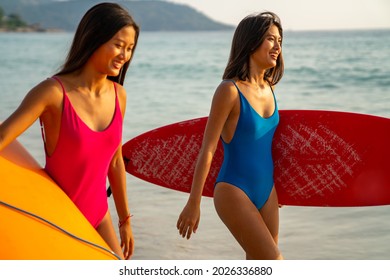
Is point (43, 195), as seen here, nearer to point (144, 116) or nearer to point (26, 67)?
point (144, 116)

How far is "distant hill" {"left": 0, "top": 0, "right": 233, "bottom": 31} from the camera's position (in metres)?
66.7

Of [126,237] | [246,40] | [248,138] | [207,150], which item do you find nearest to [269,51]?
[246,40]

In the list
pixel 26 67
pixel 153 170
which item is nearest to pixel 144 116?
pixel 153 170

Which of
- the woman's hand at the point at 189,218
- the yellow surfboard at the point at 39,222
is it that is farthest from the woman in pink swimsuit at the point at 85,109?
the woman's hand at the point at 189,218

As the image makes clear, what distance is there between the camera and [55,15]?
73.1 meters

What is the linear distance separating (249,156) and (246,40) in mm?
431

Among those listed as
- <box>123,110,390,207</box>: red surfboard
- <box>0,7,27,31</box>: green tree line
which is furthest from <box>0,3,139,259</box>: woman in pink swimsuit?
<box>0,7,27,31</box>: green tree line

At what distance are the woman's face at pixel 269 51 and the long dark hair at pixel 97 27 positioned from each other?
0.50 m

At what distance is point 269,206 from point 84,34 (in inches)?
37.5

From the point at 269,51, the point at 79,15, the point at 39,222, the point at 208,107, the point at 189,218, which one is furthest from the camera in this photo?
the point at 79,15

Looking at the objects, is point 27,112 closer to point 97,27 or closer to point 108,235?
point 97,27

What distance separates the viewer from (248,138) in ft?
8.91

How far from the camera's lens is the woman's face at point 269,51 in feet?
8.79

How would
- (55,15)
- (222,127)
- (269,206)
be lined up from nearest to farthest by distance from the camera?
(222,127) < (269,206) < (55,15)
